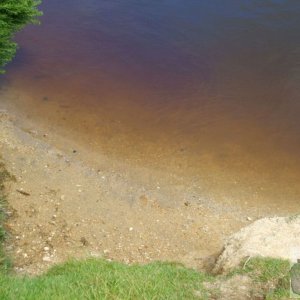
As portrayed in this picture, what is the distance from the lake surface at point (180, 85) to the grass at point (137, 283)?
18.3ft

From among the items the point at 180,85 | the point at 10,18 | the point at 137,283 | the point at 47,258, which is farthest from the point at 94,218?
the point at 180,85

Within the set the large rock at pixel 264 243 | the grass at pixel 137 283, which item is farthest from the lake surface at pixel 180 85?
the grass at pixel 137 283

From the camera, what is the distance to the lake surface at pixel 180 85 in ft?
53.4

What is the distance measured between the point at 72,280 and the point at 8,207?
5.21m

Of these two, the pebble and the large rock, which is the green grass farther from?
the pebble

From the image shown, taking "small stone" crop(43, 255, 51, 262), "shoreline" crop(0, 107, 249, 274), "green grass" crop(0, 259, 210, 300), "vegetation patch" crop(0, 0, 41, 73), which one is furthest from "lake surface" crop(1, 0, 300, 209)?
"green grass" crop(0, 259, 210, 300)

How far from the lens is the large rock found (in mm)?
10000

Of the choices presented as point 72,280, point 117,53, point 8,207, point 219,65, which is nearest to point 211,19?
point 219,65

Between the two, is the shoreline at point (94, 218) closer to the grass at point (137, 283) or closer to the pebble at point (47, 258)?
the pebble at point (47, 258)

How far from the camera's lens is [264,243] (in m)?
10.4

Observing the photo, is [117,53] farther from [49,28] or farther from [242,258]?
[242,258]

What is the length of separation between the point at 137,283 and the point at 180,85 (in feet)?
41.1

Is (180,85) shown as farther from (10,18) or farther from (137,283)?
(137,283)

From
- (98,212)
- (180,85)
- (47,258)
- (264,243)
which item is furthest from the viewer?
(180,85)
